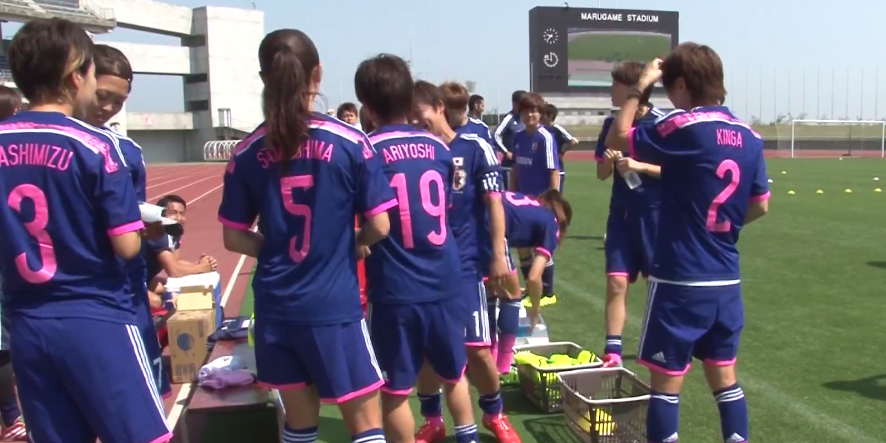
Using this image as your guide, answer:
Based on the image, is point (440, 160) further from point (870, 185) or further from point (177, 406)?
point (870, 185)

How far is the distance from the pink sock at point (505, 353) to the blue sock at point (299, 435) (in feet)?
7.86

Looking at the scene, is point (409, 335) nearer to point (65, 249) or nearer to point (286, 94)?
point (286, 94)

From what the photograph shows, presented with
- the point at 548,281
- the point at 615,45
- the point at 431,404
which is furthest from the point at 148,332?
the point at 615,45

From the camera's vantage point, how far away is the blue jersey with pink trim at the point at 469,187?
3.92 metres

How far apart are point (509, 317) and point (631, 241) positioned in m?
0.96

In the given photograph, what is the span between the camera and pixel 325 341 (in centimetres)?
276

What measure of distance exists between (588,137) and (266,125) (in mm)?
50348

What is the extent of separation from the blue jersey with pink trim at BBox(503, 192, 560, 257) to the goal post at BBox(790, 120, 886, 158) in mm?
42317

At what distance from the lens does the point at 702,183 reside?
3.24 metres

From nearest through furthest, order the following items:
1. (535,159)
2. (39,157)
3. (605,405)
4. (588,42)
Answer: (39,157)
(605,405)
(535,159)
(588,42)

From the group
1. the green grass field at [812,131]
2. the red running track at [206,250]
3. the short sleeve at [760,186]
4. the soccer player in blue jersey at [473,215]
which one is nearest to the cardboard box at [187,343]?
the red running track at [206,250]

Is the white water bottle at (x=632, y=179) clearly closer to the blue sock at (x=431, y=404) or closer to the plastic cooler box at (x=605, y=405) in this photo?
the plastic cooler box at (x=605, y=405)

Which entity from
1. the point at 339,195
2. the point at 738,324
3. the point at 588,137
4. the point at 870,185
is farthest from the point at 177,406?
the point at 588,137

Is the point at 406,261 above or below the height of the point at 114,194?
below
